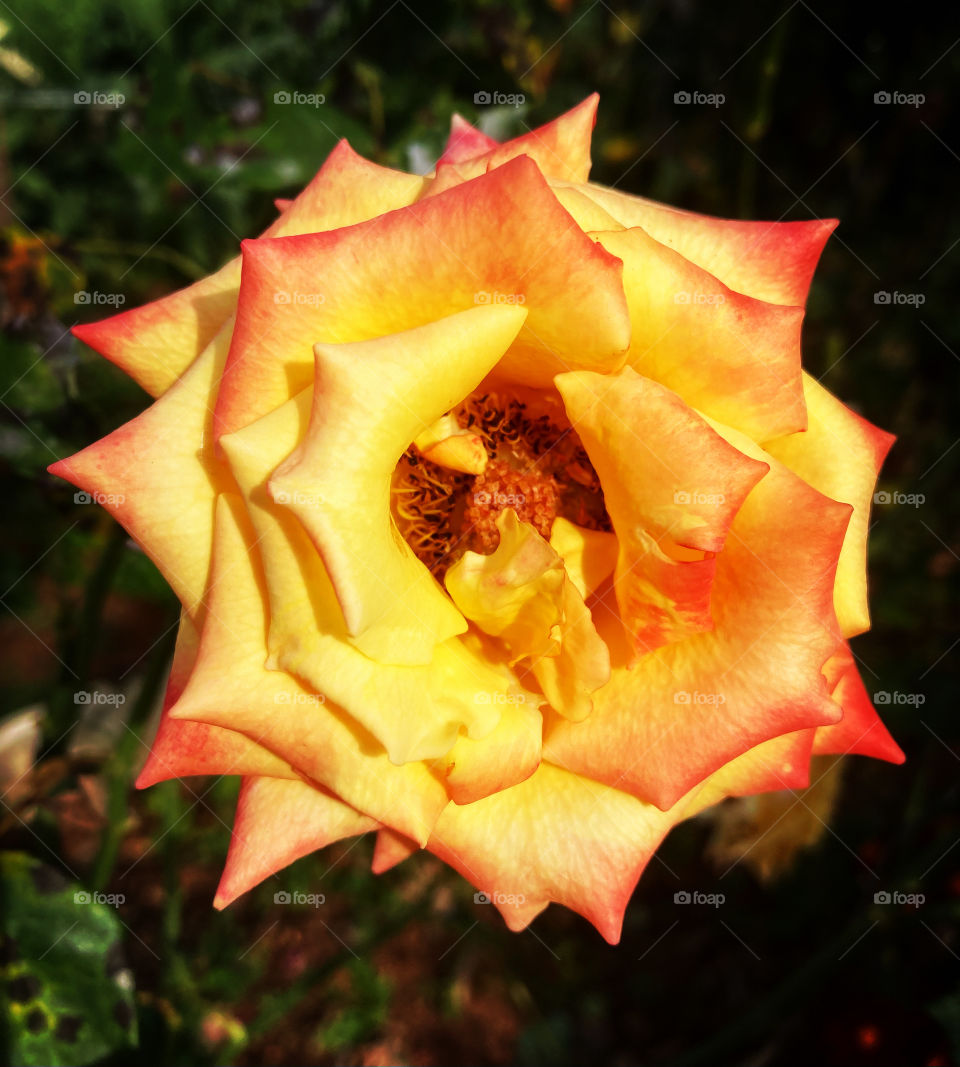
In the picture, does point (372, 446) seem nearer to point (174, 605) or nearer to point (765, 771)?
point (765, 771)

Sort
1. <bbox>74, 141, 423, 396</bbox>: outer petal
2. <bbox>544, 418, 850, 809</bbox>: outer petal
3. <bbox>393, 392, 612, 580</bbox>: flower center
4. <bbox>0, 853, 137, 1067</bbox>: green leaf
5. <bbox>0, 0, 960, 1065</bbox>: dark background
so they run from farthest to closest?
<bbox>0, 0, 960, 1065</bbox>: dark background
<bbox>0, 853, 137, 1067</bbox>: green leaf
<bbox>393, 392, 612, 580</bbox>: flower center
<bbox>74, 141, 423, 396</bbox>: outer petal
<bbox>544, 418, 850, 809</bbox>: outer petal

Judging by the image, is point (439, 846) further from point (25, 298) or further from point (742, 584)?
point (25, 298)

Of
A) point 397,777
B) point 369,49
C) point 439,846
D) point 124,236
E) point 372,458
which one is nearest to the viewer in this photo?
point 372,458

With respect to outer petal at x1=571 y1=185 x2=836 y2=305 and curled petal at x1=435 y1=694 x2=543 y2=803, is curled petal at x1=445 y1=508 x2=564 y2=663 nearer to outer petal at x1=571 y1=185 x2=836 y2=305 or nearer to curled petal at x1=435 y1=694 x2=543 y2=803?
curled petal at x1=435 y1=694 x2=543 y2=803

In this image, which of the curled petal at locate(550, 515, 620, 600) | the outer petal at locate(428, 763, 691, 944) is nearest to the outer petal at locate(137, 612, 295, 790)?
the outer petal at locate(428, 763, 691, 944)

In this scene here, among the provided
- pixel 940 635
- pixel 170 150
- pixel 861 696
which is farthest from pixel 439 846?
pixel 940 635

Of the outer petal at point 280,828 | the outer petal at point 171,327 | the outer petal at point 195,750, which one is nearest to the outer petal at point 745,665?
the outer petal at point 280,828
